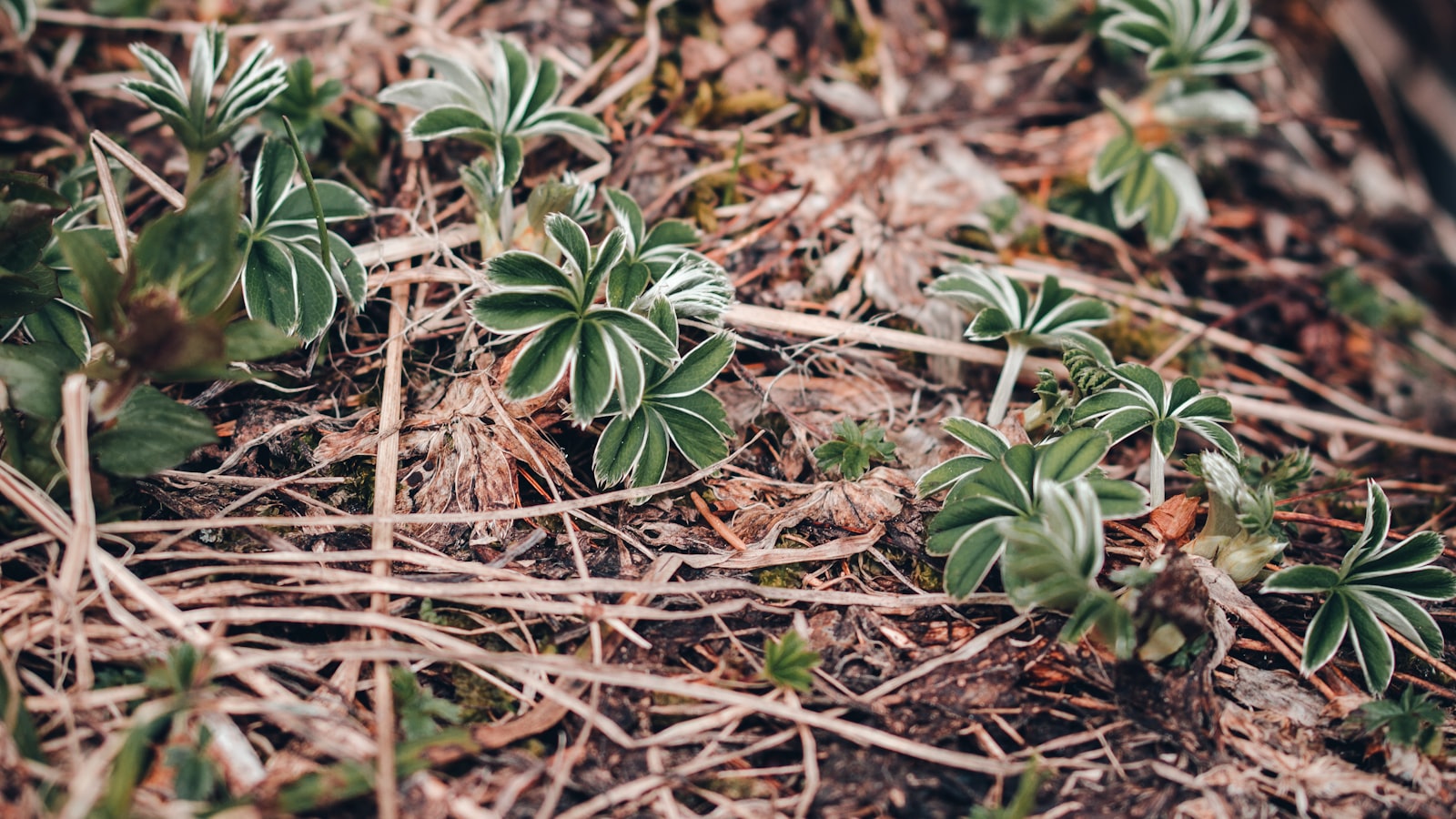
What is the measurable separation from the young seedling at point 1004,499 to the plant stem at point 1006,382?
0.29 metres

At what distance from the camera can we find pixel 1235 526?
5.69 ft

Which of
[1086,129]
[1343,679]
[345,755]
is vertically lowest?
[1343,679]

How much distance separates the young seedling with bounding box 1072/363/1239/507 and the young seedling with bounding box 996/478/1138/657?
0.80 feet

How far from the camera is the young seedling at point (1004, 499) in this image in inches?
61.7

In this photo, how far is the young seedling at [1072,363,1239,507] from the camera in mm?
1707

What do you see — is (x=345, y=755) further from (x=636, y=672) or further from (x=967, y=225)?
(x=967, y=225)

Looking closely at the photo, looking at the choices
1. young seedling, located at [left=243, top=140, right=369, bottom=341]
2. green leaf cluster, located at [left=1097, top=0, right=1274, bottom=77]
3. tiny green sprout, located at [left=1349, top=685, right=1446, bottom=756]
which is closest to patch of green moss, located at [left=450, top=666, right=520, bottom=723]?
young seedling, located at [left=243, top=140, right=369, bottom=341]

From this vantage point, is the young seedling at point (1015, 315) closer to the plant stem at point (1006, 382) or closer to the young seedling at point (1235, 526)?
the plant stem at point (1006, 382)

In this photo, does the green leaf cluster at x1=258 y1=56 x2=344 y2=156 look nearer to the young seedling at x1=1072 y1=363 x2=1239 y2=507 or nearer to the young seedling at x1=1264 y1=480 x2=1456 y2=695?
the young seedling at x1=1072 y1=363 x2=1239 y2=507

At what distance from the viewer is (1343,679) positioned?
1.68 m

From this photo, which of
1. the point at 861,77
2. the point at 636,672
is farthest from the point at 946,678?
the point at 861,77

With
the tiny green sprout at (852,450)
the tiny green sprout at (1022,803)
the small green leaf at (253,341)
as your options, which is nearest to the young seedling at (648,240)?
the tiny green sprout at (852,450)

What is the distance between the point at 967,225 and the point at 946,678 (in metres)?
1.39

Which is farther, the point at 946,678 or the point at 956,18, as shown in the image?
the point at 956,18
